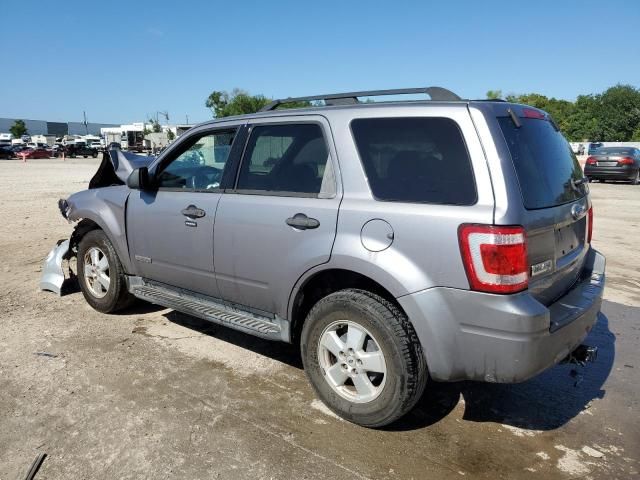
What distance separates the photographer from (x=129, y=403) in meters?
3.34

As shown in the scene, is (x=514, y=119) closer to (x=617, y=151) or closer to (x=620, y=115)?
(x=617, y=151)

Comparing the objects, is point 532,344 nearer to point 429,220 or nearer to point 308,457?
point 429,220

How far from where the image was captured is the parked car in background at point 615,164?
19.4 meters

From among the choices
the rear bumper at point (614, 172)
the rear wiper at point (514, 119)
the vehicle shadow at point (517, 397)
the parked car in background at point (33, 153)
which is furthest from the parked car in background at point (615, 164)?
the parked car in background at point (33, 153)

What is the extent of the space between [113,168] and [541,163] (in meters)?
4.03

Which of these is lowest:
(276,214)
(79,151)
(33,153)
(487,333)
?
(487,333)

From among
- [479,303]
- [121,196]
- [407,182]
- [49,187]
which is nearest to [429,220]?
[407,182]

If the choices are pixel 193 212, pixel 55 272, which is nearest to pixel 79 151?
pixel 55 272

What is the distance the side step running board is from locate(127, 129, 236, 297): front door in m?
0.08

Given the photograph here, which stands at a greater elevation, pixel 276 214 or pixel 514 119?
pixel 514 119

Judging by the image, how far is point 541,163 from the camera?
2973 millimetres

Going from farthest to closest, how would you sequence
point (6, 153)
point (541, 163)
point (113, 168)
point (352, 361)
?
point (6, 153)
point (113, 168)
point (352, 361)
point (541, 163)

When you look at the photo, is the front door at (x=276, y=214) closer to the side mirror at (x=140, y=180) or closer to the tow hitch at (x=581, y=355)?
the side mirror at (x=140, y=180)

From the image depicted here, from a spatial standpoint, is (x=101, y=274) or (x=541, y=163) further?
(x=101, y=274)
